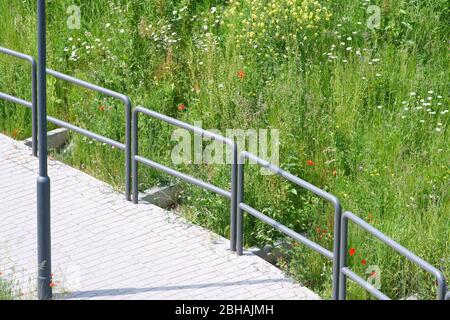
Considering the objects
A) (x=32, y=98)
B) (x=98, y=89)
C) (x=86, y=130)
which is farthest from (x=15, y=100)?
(x=98, y=89)

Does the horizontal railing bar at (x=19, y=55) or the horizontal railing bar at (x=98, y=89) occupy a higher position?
the horizontal railing bar at (x=19, y=55)

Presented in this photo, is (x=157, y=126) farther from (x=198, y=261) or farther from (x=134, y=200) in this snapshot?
(x=198, y=261)

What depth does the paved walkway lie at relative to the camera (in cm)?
1095

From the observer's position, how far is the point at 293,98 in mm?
13289

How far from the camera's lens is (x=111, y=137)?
13289 mm

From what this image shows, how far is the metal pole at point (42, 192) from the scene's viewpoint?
10156mm

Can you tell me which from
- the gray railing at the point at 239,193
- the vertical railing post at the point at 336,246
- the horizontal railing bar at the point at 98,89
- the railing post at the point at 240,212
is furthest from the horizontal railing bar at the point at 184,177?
the vertical railing post at the point at 336,246

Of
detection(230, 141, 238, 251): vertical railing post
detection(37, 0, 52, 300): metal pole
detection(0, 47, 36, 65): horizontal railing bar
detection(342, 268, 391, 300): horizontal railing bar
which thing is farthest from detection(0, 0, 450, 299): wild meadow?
detection(37, 0, 52, 300): metal pole

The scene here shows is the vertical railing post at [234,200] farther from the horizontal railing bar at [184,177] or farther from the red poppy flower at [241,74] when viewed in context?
the red poppy flower at [241,74]

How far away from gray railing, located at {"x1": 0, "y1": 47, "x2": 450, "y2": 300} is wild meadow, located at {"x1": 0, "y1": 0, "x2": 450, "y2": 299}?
36 cm

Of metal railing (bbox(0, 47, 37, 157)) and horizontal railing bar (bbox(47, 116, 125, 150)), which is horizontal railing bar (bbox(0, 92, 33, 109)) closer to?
metal railing (bbox(0, 47, 37, 157))

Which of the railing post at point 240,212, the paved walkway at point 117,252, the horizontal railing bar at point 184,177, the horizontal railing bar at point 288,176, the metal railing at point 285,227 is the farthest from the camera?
the horizontal railing bar at point 184,177

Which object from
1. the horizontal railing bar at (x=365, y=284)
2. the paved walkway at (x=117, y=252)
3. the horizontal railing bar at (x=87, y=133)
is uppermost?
the horizontal railing bar at (x=87, y=133)

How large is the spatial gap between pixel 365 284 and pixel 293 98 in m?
3.67
